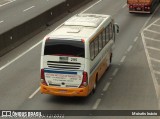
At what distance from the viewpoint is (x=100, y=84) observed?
23234mm

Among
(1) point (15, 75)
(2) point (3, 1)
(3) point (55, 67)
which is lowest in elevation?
(2) point (3, 1)

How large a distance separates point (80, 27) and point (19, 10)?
24.4m

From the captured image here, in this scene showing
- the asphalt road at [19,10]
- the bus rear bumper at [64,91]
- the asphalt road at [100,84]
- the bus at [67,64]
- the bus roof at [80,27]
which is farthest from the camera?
the asphalt road at [19,10]

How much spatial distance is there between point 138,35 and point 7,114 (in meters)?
17.6

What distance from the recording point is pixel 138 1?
4306cm

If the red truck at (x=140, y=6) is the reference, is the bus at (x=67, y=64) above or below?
above

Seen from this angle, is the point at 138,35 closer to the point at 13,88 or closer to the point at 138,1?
the point at 138,1

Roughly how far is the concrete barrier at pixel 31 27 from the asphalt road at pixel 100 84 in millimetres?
534

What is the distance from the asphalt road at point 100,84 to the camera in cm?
2033

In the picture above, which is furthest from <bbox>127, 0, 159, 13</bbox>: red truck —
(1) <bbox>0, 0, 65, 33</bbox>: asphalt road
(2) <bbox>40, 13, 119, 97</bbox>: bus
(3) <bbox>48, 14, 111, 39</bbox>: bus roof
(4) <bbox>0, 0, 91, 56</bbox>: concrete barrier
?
(2) <bbox>40, 13, 119, 97</bbox>: bus

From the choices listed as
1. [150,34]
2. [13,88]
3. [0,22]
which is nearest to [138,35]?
[150,34]

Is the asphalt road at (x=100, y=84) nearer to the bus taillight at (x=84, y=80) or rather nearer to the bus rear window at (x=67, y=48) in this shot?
the bus taillight at (x=84, y=80)

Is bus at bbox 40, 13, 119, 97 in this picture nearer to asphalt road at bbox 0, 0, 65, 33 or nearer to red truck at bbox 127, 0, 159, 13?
asphalt road at bbox 0, 0, 65, 33

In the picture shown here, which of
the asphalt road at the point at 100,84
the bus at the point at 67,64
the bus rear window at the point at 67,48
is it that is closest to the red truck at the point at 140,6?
the asphalt road at the point at 100,84
